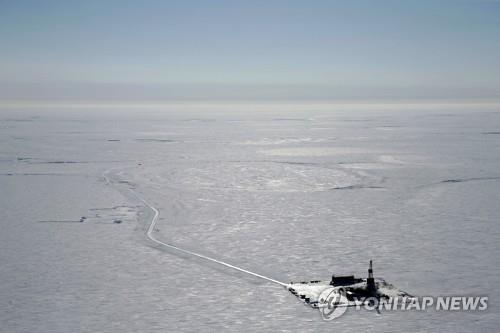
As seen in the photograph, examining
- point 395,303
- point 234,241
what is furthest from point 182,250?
point 395,303

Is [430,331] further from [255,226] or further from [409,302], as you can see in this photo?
[255,226]


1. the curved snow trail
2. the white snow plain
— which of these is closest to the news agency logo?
the white snow plain

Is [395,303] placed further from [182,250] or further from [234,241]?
[182,250]

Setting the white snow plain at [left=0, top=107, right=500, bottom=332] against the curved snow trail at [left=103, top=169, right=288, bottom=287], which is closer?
the white snow plain at [left=0, top=107, right=500, bottom=332]

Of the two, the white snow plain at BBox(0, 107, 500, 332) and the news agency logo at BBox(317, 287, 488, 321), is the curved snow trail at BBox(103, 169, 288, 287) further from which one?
the news agency logo at BBox(317, 287, 488, 321)

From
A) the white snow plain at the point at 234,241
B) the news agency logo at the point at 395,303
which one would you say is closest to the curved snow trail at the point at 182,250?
the white snow plain at the point at 234,241

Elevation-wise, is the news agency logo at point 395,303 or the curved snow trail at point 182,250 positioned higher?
the news agency logo at point 395,303

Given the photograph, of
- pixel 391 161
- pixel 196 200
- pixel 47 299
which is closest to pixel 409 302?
pixel 47 299

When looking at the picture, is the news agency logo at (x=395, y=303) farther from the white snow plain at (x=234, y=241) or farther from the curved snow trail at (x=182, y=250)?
the curved snow trail at (x=182, y=250)
